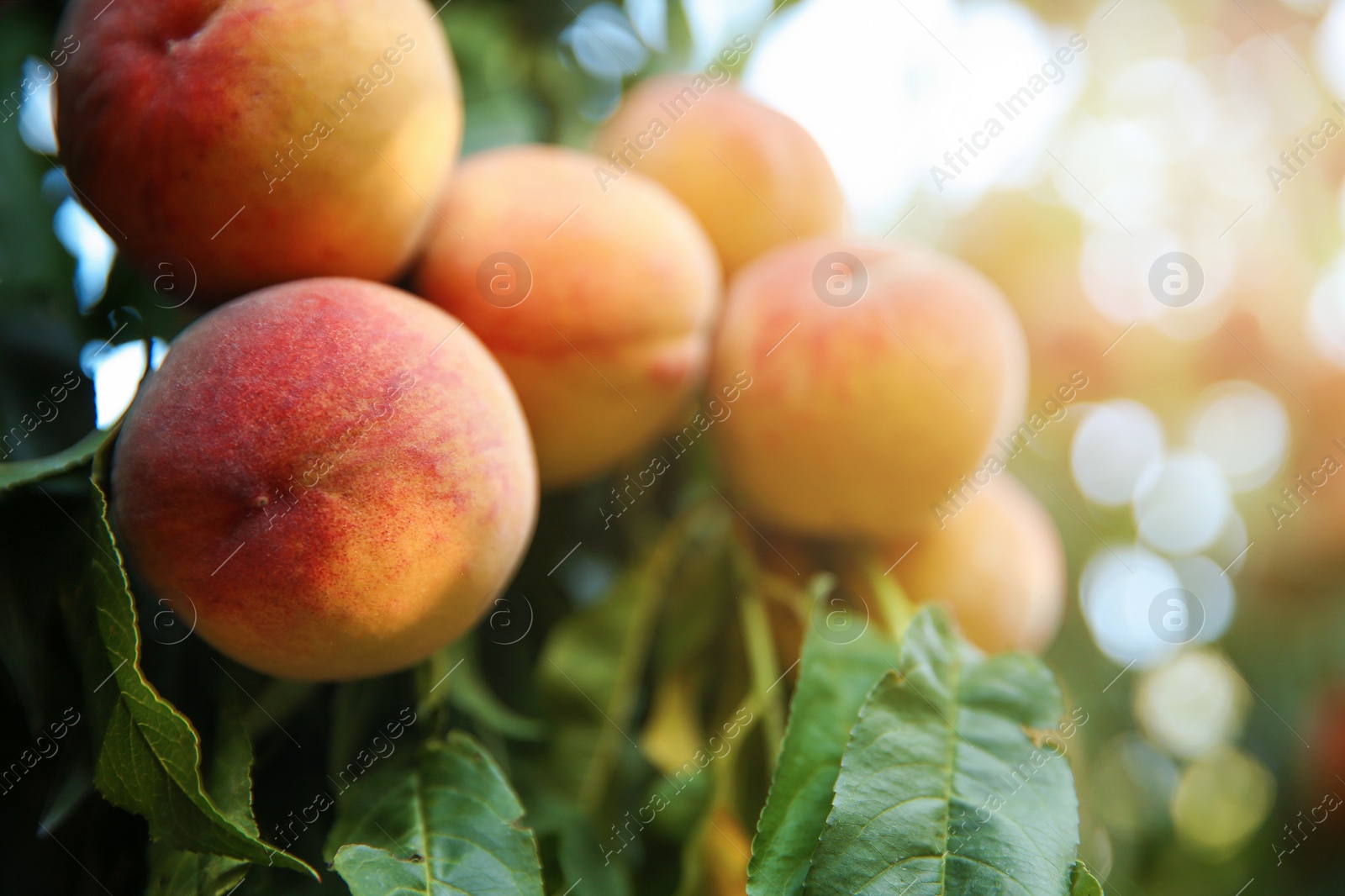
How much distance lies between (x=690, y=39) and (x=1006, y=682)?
85cm

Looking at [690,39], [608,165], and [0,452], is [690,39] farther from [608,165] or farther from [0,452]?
[0,452]

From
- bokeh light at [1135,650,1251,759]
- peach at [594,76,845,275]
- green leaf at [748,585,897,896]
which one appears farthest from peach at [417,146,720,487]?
bokeh light at [1135,650,1251,759]

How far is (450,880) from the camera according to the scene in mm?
527

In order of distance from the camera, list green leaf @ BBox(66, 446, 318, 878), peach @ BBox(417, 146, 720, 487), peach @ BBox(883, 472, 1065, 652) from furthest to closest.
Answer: peach @ BBox(883, 472, 1065, 652) → peach @ BBox(417, 146, 720, 487) → green leaf @ BBox(66, 446, 318, 878)

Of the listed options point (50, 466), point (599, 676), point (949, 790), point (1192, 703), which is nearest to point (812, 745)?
point (949, 790)

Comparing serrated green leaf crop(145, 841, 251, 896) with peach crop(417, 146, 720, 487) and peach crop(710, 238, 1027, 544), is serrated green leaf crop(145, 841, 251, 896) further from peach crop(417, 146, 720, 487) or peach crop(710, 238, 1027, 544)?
peach crop(710, 238, 1027, 544)

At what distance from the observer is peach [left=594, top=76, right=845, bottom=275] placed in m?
0.90

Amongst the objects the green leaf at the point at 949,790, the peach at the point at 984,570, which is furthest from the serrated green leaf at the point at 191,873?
the peach at the point at 984,570

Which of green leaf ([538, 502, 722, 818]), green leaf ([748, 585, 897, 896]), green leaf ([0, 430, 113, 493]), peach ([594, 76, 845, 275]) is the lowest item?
green leaf ([538, 502, 722, 818])

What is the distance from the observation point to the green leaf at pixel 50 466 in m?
0.53

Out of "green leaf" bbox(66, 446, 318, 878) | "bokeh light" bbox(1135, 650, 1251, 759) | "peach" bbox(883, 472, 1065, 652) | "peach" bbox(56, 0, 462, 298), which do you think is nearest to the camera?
"green leaf" bbox(66, 446, 318, 878)

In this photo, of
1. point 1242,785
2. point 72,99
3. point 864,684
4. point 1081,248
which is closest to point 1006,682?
point 864,684

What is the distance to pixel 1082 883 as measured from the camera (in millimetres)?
504

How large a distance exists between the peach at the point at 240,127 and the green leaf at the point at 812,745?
0.47 meters
